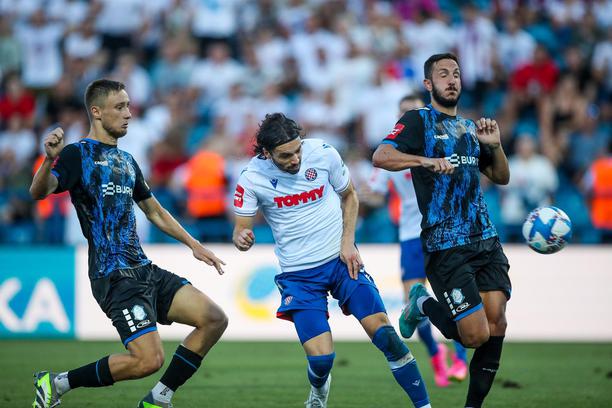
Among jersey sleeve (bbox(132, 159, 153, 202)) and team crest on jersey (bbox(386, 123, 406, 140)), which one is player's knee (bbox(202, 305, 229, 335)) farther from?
team crest on jersey (bbox(386, 123, 406, 140))

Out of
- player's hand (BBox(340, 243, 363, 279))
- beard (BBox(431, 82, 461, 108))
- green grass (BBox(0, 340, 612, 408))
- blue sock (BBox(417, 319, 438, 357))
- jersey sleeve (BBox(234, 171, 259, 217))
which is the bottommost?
green grass (BBox(0, 340, 612, 408))

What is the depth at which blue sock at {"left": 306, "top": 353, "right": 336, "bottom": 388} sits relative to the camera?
7965 mm

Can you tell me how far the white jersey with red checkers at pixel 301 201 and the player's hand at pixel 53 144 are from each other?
5.15 feet

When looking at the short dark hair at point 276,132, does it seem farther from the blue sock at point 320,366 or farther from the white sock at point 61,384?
the white sock at point 61,384

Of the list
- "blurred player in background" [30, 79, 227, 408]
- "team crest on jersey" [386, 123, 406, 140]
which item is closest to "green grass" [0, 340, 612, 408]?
"blurred player in background" [30, 79, 227, 408]

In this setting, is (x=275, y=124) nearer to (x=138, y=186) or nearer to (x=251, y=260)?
(x=138, y=186)

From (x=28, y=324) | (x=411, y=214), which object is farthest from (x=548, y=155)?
(x=28, y=324)

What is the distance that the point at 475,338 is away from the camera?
25.3ft

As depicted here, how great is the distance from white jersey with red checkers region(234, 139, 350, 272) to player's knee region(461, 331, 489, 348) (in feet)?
4.15

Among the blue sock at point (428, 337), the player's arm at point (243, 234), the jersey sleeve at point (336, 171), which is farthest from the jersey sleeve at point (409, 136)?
the blue sock at point (428, 337)

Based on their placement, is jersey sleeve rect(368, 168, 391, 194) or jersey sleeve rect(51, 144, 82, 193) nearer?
jersey sleeve rect(51, 144, 82, 193)

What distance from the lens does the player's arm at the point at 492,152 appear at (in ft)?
26.2

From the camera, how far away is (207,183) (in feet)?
54.5

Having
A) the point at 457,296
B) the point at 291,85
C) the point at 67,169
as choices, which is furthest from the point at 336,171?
the point at 291,85
